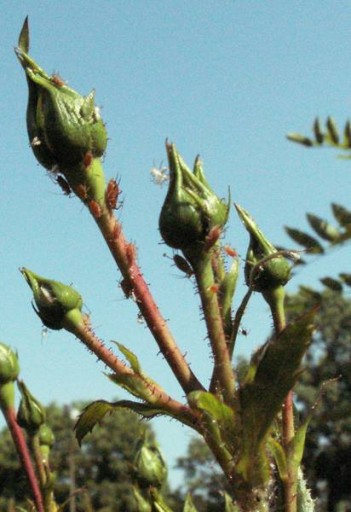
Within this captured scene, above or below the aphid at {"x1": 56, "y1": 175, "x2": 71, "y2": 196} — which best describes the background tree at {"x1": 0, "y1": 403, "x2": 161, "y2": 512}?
below

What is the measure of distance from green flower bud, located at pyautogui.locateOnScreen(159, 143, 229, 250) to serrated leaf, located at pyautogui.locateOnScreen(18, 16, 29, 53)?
0.24m

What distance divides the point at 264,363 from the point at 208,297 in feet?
0.60

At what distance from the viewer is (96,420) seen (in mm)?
1309

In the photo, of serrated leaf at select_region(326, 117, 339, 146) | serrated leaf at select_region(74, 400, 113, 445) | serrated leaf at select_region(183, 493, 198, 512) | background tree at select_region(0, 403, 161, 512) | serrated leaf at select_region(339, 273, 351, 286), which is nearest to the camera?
serrated leaf at select_region(74, 400, 113, 445)

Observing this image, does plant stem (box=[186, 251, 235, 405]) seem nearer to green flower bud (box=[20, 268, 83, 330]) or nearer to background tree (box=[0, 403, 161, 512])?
green flower bud (box=[20, 268, 83, 330])

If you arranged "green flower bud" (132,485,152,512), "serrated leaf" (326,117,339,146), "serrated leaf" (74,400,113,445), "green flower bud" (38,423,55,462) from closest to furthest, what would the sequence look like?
"serrated leaf" (74,400,113,445)
"green flower bud" (132,485,152,512)
"serrated leaf" (326,117,339,146)
"green flower bud" (38,423,55,462)

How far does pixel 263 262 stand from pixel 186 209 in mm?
224

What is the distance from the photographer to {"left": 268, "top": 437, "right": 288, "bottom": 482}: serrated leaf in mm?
1187

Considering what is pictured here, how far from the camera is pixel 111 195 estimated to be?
4.04 feet

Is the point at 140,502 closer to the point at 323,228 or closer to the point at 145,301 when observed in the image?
the point at 323,228

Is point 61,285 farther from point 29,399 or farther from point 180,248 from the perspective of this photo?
point 29,399

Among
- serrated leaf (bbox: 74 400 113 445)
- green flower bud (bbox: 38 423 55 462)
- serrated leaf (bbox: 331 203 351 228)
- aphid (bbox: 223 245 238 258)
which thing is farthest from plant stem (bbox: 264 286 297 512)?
green flower bud (bbox: 38 423 55 462)

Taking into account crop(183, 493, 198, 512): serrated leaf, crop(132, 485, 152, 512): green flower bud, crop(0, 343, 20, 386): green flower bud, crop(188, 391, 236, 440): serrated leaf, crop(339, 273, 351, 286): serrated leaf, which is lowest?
crop(132, 485, 152, 512): green flower bud

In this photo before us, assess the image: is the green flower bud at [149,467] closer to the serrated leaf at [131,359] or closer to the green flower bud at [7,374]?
the green flower bud at [7,374]
